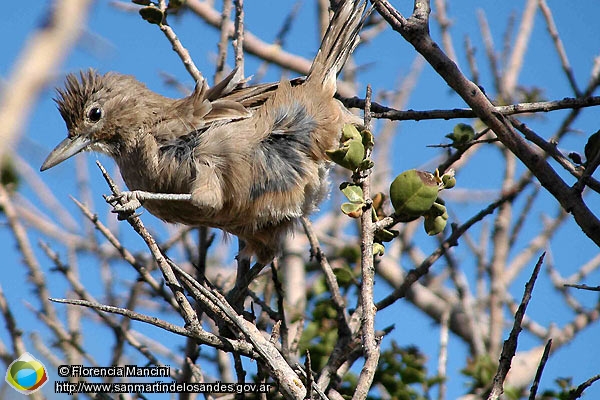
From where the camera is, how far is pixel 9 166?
481 centimetres

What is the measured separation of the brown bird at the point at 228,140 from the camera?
429 centimetres

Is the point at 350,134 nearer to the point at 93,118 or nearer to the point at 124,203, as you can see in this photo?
the point at 124,203

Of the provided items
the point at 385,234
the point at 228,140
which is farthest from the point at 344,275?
the point at 385,234

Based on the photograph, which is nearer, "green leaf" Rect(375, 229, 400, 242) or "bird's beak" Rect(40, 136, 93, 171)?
"green leaf" Rect(375, 229, 400, 242)

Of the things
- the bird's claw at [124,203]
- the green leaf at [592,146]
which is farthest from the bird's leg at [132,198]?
the green leaf at [592,146]

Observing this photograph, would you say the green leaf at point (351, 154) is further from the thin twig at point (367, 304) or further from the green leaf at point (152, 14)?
the green leaf at point (152, 14)

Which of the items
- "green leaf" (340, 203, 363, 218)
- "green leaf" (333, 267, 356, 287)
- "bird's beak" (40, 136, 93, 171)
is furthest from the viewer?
"bird's beak" (40, 136, 93, 171)

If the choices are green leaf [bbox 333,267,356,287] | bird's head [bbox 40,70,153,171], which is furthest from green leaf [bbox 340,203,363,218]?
bird's head [bbox 40,70,153,171]

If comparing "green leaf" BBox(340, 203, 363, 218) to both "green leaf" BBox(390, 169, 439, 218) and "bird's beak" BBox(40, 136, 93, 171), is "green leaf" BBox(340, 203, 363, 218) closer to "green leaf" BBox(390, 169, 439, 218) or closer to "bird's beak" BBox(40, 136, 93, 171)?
"green leaf" BBox(390, 169, 439, 218)

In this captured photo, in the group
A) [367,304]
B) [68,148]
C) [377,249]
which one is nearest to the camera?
[367,304]

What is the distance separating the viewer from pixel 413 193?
3090mm

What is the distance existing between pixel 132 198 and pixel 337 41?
5.15 ft

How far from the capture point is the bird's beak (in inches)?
176

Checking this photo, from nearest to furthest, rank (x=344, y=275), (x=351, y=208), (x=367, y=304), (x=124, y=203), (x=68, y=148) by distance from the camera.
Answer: (x=367, y=304)
(x=351, y=208)
(x=124, y=203)
(x=344, y=275)
(x=68, y=148)
